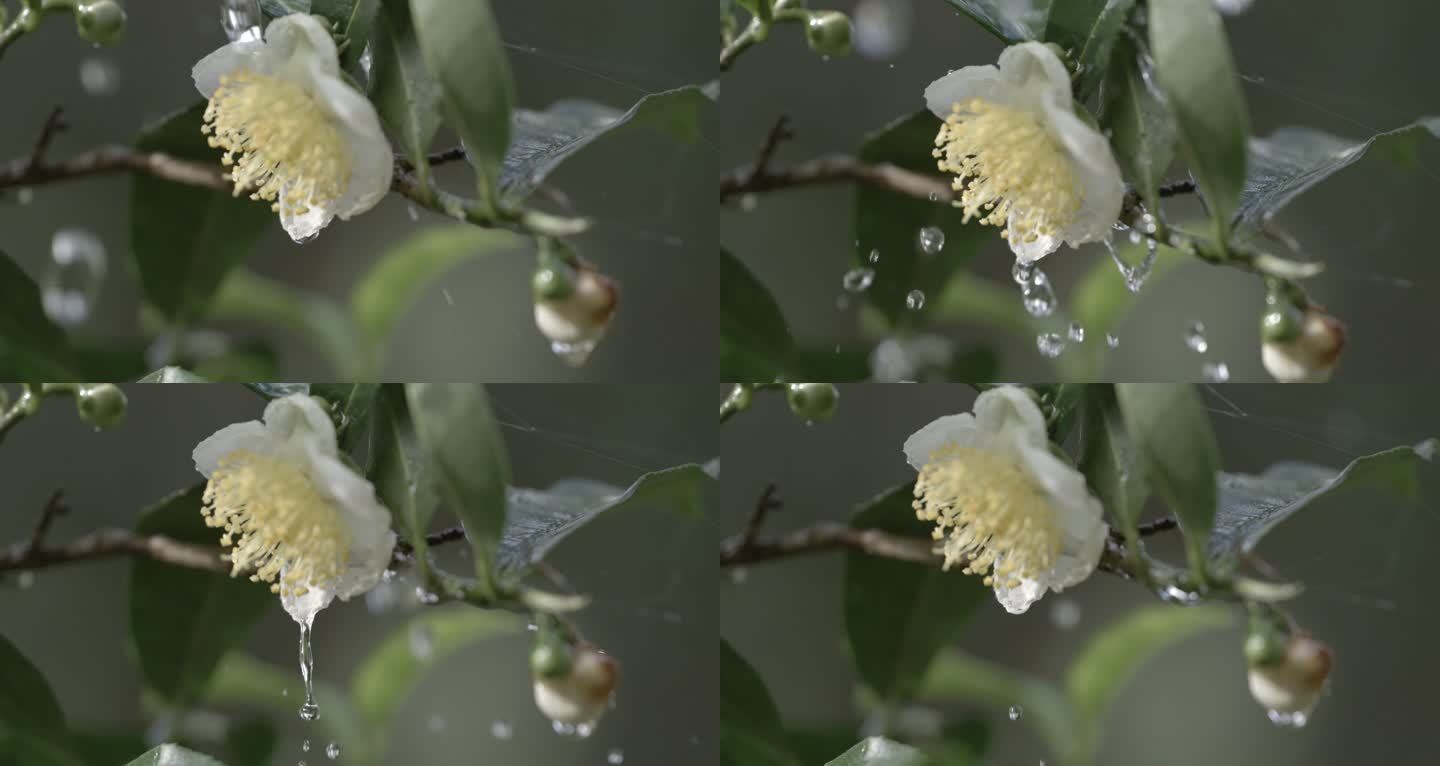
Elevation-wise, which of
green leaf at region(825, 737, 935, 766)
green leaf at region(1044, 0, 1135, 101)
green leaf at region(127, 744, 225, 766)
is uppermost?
green leaf at region(1044, 0, 1135, 101)

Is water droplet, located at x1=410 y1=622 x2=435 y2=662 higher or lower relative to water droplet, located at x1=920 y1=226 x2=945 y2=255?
lower

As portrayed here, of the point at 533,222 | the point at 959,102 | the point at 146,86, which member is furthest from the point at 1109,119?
the point at 146,86

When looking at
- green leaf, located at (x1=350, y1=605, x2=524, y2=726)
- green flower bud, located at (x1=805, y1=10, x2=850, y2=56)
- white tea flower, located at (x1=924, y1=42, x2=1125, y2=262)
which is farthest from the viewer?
green leaf, located at (x1=350, y1=605, x2=524, y2=726)

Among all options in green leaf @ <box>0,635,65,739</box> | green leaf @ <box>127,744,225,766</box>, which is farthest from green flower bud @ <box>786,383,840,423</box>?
green leaf @ <box>0,635,65,739</box>

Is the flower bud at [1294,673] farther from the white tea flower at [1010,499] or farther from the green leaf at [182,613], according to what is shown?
the green leaf at [182,613]

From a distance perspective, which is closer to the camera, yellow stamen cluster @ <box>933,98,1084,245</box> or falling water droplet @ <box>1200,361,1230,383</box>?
yellow stamen cluster @ <box>933,98,1084,245</box>

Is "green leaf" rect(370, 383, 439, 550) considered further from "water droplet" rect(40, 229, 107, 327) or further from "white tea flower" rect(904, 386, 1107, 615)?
"white tea flower" rect(904, 386, 1107, 615)

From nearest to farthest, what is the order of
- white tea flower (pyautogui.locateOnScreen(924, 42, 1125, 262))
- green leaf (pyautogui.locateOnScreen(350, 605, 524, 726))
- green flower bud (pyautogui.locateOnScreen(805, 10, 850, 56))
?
white tea flower (pyautogui.locateOnScreen(924, 42, 1125, 262)) → green flower bud (pyautogui.locateOnScreen(805, 10, 850, 56)) → green leaf (pyautogui.locateOnScreen(350, 605, 524, 726))

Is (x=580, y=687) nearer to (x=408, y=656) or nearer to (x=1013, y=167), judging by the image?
(x=408, y=656)
